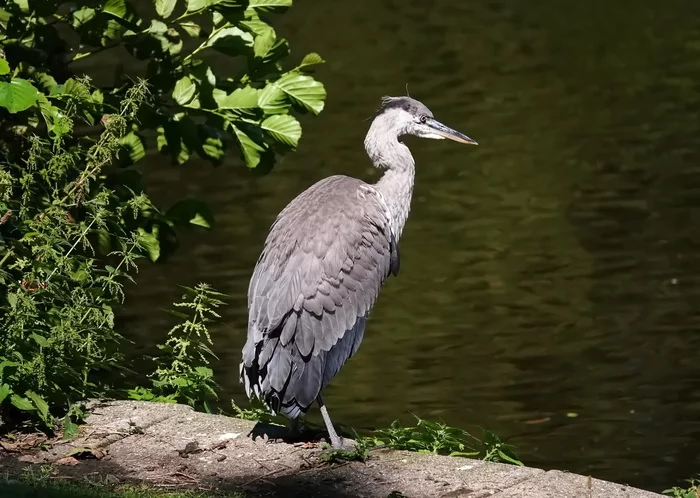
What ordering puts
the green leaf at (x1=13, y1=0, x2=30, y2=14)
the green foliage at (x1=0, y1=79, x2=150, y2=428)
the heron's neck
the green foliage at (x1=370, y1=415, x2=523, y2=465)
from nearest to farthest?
the green foliage at (x1=0, y1=79, x2=150, y2=428) → the green foliage at (x1=370, y1=415, x2=523, y2=465) → the green leaf at (x1=13, y1=0, x2=30, y2=14) → the heron's neck

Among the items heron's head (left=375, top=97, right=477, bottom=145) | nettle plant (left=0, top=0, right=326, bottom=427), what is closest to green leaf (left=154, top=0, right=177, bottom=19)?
nettle plant (left=0, top=0, right=326, bottom=427)

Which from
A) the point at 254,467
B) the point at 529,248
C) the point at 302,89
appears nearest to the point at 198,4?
the point at 302,89

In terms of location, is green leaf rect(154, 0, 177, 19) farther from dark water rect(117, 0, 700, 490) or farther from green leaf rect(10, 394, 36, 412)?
dark water rect(117, 0, 700, 490)

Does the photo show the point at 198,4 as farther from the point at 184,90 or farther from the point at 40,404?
the point at 40,404

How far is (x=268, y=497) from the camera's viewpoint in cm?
520

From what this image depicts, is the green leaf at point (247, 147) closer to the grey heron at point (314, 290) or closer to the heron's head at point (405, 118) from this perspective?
the grey heron at point (314, 290)

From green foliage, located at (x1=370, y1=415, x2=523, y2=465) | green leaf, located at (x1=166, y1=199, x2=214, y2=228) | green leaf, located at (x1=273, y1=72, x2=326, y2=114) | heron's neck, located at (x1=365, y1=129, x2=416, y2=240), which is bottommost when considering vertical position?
green foliage, located at (x1=370, y1=415, x2=523, y2=465)

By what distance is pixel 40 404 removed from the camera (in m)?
5.64

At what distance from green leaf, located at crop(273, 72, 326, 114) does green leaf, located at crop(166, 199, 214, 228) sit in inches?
32.6

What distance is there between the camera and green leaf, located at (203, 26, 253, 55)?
701 centimetres

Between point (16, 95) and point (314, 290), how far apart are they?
1625 mm

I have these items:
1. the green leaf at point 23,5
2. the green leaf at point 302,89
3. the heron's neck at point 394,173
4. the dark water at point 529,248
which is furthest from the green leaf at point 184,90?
the dark water at point 529,248

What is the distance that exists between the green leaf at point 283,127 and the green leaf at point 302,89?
0.12 m

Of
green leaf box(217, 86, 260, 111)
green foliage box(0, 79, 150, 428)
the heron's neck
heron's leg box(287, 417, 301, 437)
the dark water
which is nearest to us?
green foliage box(0, 79, 150, 428)
